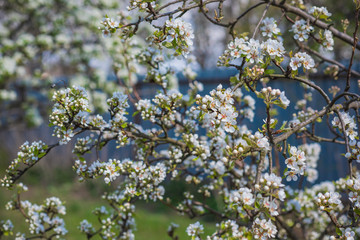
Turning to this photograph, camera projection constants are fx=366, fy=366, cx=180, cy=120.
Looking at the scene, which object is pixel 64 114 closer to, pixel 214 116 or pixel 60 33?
pixel 214 116

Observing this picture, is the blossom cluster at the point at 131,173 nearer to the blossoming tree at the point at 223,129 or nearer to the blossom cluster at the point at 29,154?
the blossoming tree at the point at 223,129

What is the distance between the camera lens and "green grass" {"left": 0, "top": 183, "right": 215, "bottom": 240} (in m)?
4.56

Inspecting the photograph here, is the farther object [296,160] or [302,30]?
[302,30]

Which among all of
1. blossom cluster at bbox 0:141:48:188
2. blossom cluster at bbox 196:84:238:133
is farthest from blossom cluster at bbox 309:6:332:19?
blossom cluster at bbox 0:141:48:188

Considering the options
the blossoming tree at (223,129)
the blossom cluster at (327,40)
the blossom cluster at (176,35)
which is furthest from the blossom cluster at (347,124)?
the blossom cluster at (176,35)

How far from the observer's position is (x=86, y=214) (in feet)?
18.2

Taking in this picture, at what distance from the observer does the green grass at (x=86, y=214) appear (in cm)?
456

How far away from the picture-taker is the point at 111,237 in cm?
220

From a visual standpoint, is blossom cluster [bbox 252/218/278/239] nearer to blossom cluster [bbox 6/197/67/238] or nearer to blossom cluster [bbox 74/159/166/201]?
blossom cluster [bbox 74/159/166/201]

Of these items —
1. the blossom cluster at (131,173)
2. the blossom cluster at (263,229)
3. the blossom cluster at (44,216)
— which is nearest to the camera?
the blossom cluster at (263,229)

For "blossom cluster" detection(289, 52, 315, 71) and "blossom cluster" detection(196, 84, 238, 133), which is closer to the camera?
"blossom cluster" detection(196, 84, 238, 133)

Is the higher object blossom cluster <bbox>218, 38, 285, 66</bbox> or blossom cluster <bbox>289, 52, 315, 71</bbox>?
blossom cluster <bbox>218, 38, 285, 66</bbox>

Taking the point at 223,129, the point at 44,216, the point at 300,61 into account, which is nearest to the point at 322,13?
the point at 300,61

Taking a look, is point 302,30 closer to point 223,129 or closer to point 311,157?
point 223,129
